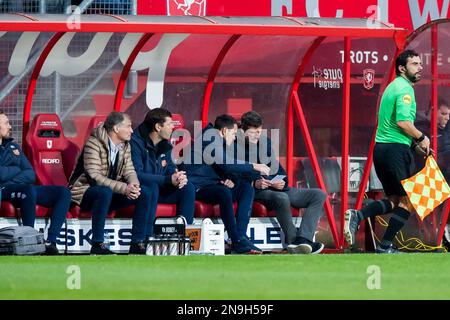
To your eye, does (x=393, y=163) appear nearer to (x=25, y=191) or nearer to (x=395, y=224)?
(x=395, y=224)

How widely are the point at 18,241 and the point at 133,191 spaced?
1219mm

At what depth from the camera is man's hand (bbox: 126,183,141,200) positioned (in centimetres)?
1398

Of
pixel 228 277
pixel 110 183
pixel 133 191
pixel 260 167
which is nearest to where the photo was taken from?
pixel 228 277

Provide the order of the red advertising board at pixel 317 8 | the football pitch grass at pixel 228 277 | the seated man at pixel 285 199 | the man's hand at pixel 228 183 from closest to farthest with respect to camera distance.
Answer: the football pitch grass at pixel 228 277, the seated man at pixel 285 199, the man's hand at pixel 228 183, the red advertising board at pixel 317 8

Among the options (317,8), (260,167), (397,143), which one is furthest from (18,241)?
(317,8)

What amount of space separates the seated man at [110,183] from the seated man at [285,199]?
1.27 metres

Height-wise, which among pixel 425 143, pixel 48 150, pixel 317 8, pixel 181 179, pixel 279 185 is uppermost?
pixel 317 8

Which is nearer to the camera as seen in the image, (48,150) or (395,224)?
(395,224)

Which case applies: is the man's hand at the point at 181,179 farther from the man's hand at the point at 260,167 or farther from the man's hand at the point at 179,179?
the man's hand at the point at 260,167

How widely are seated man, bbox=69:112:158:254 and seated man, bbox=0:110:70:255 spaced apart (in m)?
0.32

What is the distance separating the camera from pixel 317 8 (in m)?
19.7

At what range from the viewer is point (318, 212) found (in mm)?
14781

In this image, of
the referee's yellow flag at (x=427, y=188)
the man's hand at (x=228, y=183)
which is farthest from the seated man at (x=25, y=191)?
the referee's yellow flag at (x=427, y=188)

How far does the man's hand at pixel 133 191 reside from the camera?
45.9ft
